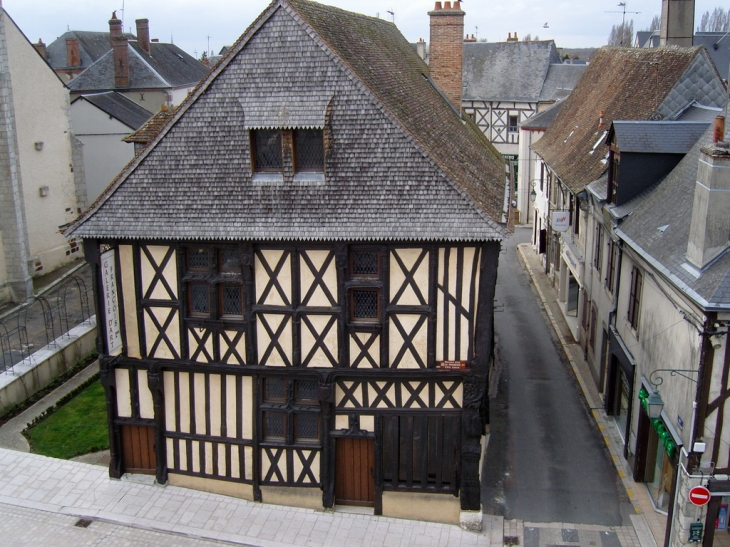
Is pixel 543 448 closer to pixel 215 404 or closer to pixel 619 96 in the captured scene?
pixel 215 404

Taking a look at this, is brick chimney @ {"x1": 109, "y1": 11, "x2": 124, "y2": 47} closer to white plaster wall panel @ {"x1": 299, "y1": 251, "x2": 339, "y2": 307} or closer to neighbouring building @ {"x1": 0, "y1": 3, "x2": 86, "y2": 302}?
neighbouring building @ {"x1": 0, "y1": 3, "x2": 86, "y2": 302}

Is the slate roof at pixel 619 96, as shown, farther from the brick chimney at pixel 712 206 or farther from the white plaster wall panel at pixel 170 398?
the white plaster wall panel at pixel 170 398

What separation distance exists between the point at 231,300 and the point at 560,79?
3284 cm

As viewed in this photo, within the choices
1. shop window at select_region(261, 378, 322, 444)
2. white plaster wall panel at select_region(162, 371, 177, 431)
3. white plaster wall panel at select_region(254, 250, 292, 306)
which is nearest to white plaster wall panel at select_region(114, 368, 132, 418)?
white plaster wall panel at select_region(162, 371, 177, 431)

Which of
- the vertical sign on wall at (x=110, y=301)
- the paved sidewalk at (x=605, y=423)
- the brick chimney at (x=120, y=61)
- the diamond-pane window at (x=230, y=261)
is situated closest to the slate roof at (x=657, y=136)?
the paved sidewalk at (x=605, y=423)

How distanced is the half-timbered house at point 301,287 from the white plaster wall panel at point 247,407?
0.04 m

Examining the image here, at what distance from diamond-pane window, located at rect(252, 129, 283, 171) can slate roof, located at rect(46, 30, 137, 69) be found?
44733 millimetres

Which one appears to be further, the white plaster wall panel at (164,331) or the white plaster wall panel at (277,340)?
the white plaster wall panel at (164,331)

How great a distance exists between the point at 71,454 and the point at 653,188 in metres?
13.6

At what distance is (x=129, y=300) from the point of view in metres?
13.3

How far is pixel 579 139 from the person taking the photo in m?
23.4

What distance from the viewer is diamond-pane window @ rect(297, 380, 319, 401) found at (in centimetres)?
1327

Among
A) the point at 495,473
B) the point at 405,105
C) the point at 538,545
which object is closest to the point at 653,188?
the point at 405,105

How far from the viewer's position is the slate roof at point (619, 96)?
1873 cm
